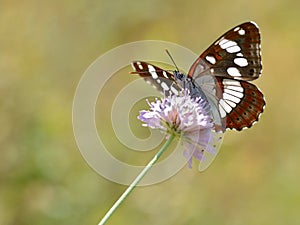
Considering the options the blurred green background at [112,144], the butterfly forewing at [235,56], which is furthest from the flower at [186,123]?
the blurred green background at [112,144]

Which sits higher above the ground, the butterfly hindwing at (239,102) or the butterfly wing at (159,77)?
the butterfly wing at (159,77)

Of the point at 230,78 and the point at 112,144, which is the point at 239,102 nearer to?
the point at 230,78

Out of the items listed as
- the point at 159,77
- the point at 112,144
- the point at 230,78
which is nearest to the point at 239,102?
the point at 230,78

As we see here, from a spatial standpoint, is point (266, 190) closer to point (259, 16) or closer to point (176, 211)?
point (176, 211)

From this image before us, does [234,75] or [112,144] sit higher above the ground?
[112,144]

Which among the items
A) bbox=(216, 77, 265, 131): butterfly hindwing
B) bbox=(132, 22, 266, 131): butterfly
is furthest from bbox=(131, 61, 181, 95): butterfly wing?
bbox=(216, 77, 265, 131): butterfly hindwing

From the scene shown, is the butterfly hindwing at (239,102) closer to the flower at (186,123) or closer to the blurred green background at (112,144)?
the flower at (186,123)
